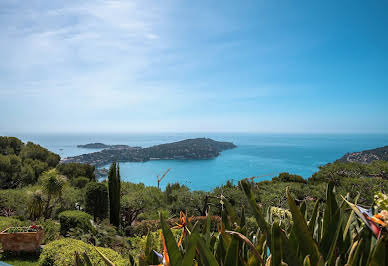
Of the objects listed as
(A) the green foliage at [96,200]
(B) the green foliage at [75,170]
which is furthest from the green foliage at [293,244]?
(B) the green foliage at [75,170]

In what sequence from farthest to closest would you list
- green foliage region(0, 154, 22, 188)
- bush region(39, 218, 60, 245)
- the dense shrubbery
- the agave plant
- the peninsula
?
the peninsula → the dense shrubbery → green foliage region(0, 154, 22, 188) → bush region(39, 218, 60, 245) → the agave plant

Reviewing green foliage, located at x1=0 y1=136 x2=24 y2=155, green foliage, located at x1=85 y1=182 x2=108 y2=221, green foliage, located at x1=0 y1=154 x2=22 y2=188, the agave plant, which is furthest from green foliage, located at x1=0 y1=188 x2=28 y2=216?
the agave plant

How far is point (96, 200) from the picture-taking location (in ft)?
30.6

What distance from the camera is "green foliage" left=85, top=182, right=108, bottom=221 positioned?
9.27m

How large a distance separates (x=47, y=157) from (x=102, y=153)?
562 inches

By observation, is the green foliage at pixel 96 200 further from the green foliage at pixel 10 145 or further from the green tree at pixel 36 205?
the green foliage at pixel 10 145

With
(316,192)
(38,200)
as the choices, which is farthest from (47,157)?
(316,192)

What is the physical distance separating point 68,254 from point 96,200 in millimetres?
5715

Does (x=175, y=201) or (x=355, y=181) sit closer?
(x=355, y=181)

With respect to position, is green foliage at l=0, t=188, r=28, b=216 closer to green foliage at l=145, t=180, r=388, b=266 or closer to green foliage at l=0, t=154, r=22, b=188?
green foliage at l=0, t=154, r=22, b=188

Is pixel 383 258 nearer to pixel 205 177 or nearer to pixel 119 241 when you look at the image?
pixel 119 241

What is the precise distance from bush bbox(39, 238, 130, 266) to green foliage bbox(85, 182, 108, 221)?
16.4 feet

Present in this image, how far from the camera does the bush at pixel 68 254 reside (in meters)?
3.76

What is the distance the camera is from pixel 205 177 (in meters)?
33.1
